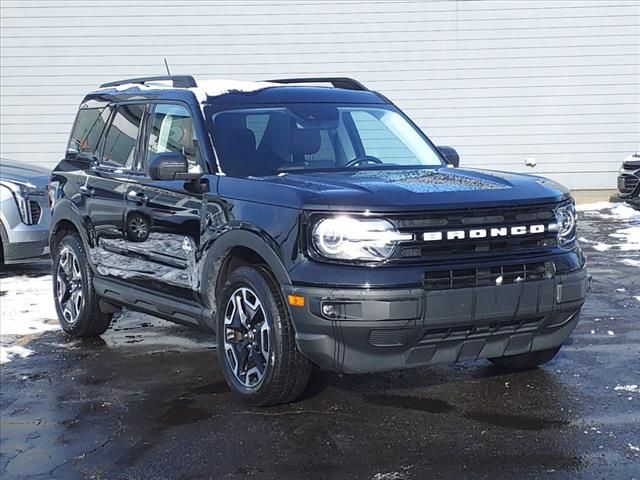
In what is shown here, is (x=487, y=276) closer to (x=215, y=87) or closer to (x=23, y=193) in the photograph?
(x=215, y=87)

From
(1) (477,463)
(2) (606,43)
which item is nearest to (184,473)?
(1) (477,463)

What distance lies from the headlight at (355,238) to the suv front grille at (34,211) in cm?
598

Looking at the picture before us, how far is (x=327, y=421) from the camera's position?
5.03m

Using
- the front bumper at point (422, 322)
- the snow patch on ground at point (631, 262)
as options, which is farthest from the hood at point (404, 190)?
the snow patch on ground at point (631, 262)

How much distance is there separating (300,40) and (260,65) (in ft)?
2.90

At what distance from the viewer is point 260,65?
17.8 meters

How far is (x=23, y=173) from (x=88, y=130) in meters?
3.25

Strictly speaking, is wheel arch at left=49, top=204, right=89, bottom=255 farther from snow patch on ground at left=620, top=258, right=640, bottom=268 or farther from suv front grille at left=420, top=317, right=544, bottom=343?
snow patch on ground at left=620, top=258, right=640, bottom=268

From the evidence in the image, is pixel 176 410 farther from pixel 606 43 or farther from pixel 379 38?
pixel 606 43

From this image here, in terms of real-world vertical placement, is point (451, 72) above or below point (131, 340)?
above

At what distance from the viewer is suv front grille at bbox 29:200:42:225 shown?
32.6 ft

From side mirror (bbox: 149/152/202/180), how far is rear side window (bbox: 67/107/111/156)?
173 centimetres

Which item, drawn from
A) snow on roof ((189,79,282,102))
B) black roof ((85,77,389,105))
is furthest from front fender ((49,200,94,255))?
snow on roof ((189,79,282,102))

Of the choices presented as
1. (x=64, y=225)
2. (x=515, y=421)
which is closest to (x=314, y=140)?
(x=515, y=421)
